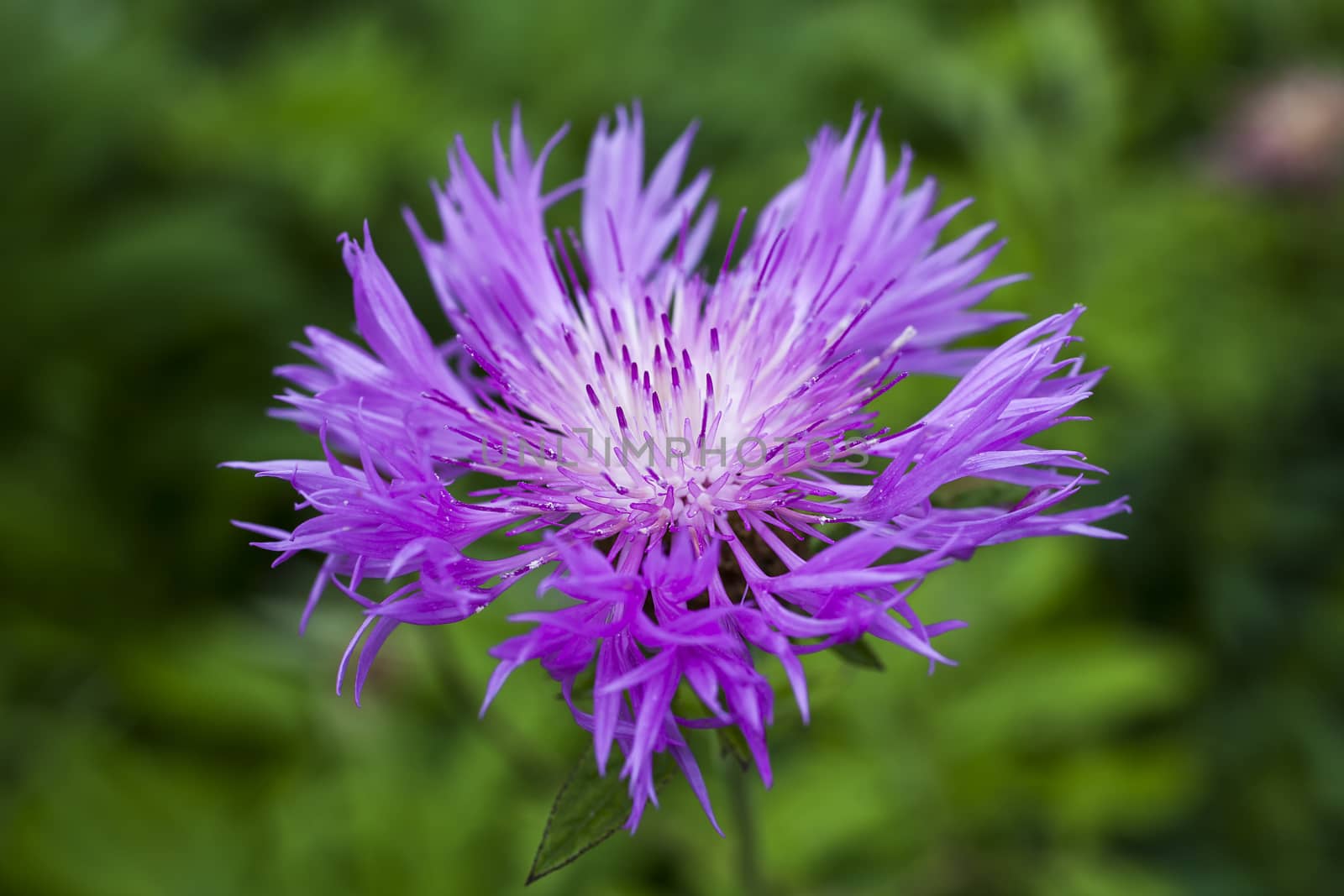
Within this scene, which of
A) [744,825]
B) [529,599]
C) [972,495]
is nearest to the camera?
[972,495]

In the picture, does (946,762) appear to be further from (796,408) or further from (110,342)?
(110,342)

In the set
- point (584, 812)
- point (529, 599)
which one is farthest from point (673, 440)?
point (529, 599)

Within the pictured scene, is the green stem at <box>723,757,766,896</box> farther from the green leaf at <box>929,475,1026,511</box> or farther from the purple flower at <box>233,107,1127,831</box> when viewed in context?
the green leaf at <box>929,475,1026,511</box>

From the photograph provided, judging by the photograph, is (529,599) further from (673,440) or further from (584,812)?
(584,812)

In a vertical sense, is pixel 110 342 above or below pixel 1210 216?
above

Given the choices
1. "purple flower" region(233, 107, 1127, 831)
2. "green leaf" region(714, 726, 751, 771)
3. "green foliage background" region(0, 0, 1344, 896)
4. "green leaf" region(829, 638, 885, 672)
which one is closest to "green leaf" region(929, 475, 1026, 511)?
"purple flower" region(233, 107, 1127, 831)

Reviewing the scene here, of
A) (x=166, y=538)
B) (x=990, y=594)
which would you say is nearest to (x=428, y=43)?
(x=166, y=538)
